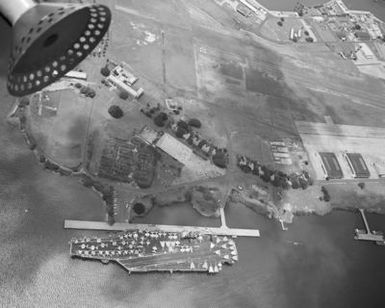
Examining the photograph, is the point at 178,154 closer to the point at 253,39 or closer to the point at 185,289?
the point at 185,289

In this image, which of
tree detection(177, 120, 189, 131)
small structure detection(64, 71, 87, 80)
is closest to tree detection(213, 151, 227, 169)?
tree detection(177, 120, 189, 131)

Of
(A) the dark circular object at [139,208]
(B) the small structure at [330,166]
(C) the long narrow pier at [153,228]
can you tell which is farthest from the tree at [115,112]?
(B) the small structure at [330,166]

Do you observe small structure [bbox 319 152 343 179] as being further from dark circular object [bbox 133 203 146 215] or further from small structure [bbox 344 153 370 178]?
dark circular object [bbox 133 203 146 215]

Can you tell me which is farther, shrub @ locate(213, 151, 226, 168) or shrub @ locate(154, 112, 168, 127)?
shrub @ locate(154, 112, 168, 127)

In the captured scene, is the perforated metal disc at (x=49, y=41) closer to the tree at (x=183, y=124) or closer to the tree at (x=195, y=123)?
the tree at (x=183, y=124)

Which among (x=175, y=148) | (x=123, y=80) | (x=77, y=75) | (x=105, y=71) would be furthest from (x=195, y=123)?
(x=77, y=75)
